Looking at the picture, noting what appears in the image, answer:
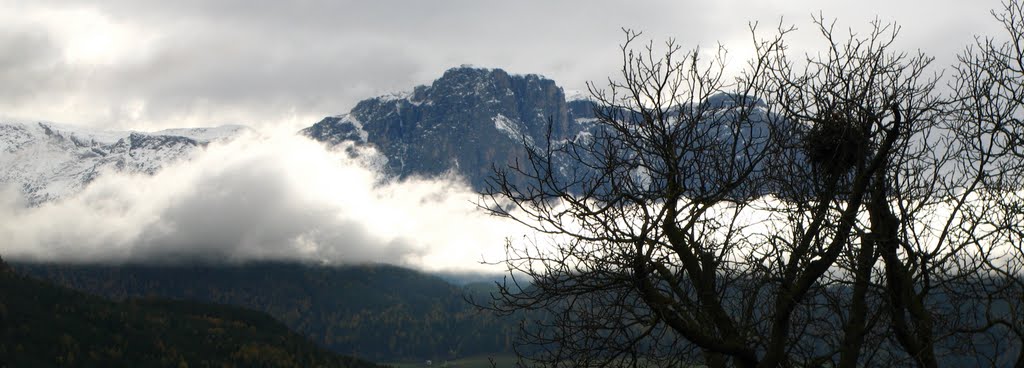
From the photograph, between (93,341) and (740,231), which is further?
(93,341)

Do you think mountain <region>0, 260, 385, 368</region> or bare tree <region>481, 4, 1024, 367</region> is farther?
mountain <region>0, 260, 385, 368</region>

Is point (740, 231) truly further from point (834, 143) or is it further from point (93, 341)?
point (93, 341)

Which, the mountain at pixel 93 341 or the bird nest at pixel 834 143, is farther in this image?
the mountain at pixel 93 341

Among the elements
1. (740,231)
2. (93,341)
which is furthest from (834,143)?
(93,341)

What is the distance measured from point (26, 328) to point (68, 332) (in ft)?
28.1

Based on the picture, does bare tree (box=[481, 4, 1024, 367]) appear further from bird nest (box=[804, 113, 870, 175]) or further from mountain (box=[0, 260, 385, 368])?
mountain (box=[0, 260, 385, 368])

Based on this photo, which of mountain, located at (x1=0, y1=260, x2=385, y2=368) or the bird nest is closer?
the bird nest

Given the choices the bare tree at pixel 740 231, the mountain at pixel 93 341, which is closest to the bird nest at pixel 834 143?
the bare tree at pixel 740 231

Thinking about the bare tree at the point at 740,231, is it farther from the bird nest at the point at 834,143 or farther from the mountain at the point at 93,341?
the mountain at the point at 93,341

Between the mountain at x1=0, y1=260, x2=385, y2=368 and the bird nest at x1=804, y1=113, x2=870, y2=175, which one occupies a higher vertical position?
the bird nest at x1=804, y1=113, x2=870, y2=175

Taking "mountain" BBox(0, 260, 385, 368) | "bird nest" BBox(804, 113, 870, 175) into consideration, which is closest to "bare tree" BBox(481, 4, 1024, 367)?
"bird nest" BBox(804, 113, 870, 175)

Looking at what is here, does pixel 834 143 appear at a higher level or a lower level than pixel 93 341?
higher

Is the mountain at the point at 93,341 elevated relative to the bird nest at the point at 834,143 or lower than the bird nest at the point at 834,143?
lower

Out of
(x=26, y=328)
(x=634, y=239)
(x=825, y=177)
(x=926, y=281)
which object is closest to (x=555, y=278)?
(x=634, y=239)
